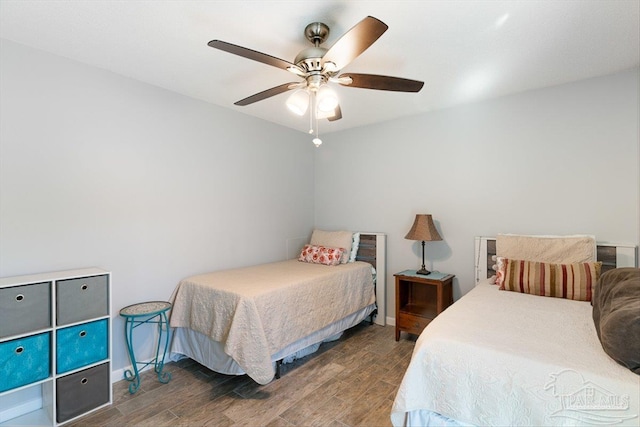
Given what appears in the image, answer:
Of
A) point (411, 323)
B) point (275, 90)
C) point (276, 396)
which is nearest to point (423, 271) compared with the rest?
point (411, 323)

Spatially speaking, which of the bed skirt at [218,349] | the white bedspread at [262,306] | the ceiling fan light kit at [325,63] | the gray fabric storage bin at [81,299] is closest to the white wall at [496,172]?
the white bedspread at [262,306]

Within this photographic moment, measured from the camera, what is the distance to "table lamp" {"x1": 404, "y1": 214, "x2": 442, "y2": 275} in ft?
10.2

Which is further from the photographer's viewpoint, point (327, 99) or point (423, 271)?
point (423, 271)

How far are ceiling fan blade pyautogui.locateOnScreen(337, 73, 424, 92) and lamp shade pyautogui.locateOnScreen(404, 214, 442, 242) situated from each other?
5.17 ft

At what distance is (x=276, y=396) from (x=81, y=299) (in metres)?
1.48

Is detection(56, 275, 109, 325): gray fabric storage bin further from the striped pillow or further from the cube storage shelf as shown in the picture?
the striped pillow

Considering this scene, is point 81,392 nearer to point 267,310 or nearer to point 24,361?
point 24,361

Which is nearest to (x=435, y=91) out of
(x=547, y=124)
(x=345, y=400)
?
(x=547, y=124)

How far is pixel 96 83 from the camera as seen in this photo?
2.36m

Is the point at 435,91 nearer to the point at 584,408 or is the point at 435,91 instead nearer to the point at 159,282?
the point at 584,408

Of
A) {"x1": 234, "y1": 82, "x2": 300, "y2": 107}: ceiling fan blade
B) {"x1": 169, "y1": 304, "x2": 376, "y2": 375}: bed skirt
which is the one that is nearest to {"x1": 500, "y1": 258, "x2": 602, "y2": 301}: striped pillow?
{"x1": 169, "y1": 304, "x2": 376, "y2": 375}: bed skirt

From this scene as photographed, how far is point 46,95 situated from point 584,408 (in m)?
3.38

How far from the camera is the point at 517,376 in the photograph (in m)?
1.23

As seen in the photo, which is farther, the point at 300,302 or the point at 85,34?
the point at 300,302
